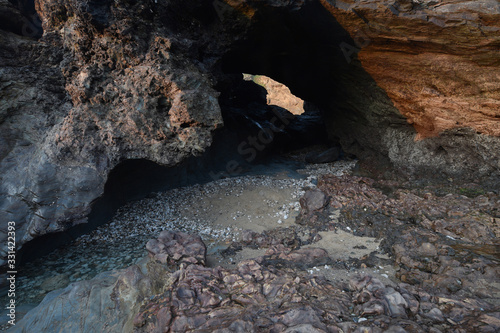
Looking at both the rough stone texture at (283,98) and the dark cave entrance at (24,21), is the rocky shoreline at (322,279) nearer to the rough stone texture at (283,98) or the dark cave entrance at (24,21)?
the dark cave entrance at (24,21)

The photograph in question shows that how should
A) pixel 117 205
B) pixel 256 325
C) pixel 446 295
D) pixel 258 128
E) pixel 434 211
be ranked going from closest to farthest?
pixel 256 325, pixel 446 295, pixel 434 211, pixel 117 205, pixel 258 128

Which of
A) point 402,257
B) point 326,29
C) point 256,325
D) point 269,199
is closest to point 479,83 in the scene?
point 326,29

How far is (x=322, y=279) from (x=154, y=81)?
3898mm

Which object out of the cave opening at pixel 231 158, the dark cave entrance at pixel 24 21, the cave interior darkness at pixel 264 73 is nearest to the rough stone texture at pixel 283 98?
the cave opening at pixel 231 158

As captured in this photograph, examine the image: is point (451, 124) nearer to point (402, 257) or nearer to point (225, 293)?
point (402, 257)

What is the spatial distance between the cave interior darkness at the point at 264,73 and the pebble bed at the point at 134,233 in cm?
29

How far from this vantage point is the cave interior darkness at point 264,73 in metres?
5.52

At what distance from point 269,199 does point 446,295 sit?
3869 millimetres

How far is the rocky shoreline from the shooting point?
8.94 ft

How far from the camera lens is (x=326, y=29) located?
5.71 m

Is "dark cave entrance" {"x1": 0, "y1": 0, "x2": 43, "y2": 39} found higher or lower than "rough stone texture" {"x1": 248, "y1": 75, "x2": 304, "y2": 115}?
higher

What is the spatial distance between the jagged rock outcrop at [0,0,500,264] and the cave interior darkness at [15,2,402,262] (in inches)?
4.7

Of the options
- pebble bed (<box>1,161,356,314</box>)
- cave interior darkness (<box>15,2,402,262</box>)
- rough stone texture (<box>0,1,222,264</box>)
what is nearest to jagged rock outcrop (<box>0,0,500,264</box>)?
rough stone texture (<box>0,1,222,264</box>)

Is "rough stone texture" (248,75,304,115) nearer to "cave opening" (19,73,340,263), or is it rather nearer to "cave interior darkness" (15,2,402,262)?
"cave opening" (19,73,340,263)
